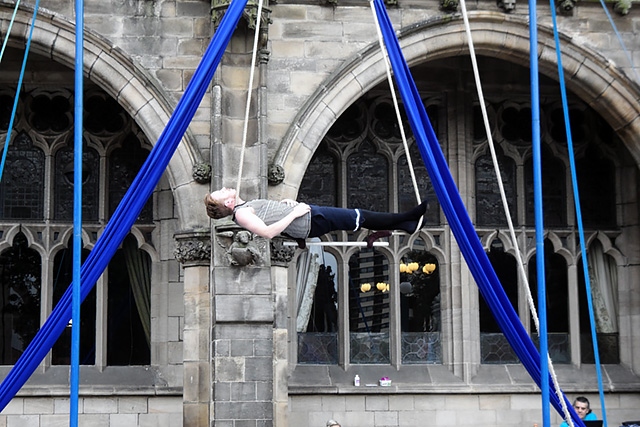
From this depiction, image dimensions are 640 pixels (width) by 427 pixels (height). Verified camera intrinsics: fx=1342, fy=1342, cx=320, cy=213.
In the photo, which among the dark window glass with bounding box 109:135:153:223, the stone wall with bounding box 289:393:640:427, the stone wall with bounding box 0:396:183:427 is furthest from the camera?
the dark window glass with bounding box 109:135:153:223

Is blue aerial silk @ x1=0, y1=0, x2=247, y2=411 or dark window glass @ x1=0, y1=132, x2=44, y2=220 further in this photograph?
dark window glass @ x1=0, y1=132, x2=44, y2=220

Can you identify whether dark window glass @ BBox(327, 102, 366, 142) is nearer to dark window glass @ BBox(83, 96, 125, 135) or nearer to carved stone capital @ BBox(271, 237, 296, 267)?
dark window glass @ BBox(83, 96, 125, 135)

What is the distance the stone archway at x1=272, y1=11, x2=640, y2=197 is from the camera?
42.5ft

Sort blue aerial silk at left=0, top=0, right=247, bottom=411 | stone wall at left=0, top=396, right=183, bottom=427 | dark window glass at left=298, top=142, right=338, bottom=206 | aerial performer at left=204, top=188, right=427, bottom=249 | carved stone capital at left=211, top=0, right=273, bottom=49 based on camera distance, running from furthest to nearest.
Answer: dark window glass at left=298, top=142, right=338, bottom=206 < stone wall at left=0, top=396, right=183, bottom=427 < carved stone capital at left=211, top=0, right=273, bottom=49 < blue aerial silk at left=0, top=0, right=247, bottom=411 < aerial performer at left=204, top=188, right=427, bottom=249

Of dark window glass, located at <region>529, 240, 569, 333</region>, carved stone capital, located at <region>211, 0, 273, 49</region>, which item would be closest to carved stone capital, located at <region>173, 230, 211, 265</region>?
carved stone capital, located at <region>211, 0, 273, 49</region>

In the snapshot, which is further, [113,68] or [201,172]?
[113,68]

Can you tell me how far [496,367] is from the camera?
14727 mm

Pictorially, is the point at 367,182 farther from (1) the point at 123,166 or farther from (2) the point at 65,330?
(2) the point at 65,330

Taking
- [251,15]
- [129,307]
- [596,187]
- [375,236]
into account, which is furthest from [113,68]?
[596,187]

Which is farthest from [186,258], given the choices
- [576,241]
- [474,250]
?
[576,241]

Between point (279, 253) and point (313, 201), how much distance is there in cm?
231

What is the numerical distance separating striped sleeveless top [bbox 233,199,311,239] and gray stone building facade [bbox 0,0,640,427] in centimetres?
289

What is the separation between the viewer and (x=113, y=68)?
12.9 metres

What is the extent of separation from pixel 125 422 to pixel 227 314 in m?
2.44
